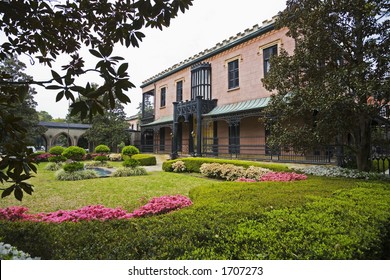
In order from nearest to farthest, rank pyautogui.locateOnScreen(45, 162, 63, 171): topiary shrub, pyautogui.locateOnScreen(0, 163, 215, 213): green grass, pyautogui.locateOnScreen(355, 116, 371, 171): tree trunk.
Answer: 1. pyautogui.locateOnScreen(0, 163, 215, 213): green grass
2. pyautogui.locateOnScreen(355, 116, 371, 171): tree trunk
3. pyautogui.locateOnScreen(45, 162, 63, 171): topiary shrub

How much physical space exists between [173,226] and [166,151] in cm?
2234

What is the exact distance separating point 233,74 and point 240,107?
11.1 ft

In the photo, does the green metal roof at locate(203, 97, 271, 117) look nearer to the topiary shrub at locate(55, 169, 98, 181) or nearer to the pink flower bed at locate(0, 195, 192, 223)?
the topiary shrub at locate(55, 169, 98, 181)

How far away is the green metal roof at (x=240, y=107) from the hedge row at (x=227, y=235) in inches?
Result: 428

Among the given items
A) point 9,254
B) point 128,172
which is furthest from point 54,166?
point 9,254

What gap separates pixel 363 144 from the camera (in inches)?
327

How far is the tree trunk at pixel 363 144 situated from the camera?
325 inches

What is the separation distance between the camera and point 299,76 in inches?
362

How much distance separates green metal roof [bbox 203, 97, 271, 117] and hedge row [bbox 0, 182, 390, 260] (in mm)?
10876

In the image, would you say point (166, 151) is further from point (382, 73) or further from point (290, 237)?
point (290, 237)

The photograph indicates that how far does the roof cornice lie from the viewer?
602 inches

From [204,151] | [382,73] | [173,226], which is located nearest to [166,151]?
[204,151]

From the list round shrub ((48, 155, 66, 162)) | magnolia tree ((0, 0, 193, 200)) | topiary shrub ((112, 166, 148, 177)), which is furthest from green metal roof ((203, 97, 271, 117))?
magnolia tree ((0, 0, 193, 200))

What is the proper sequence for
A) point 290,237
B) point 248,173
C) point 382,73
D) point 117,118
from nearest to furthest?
point 290,237, point 382,73, point 248,173, point 117,118
